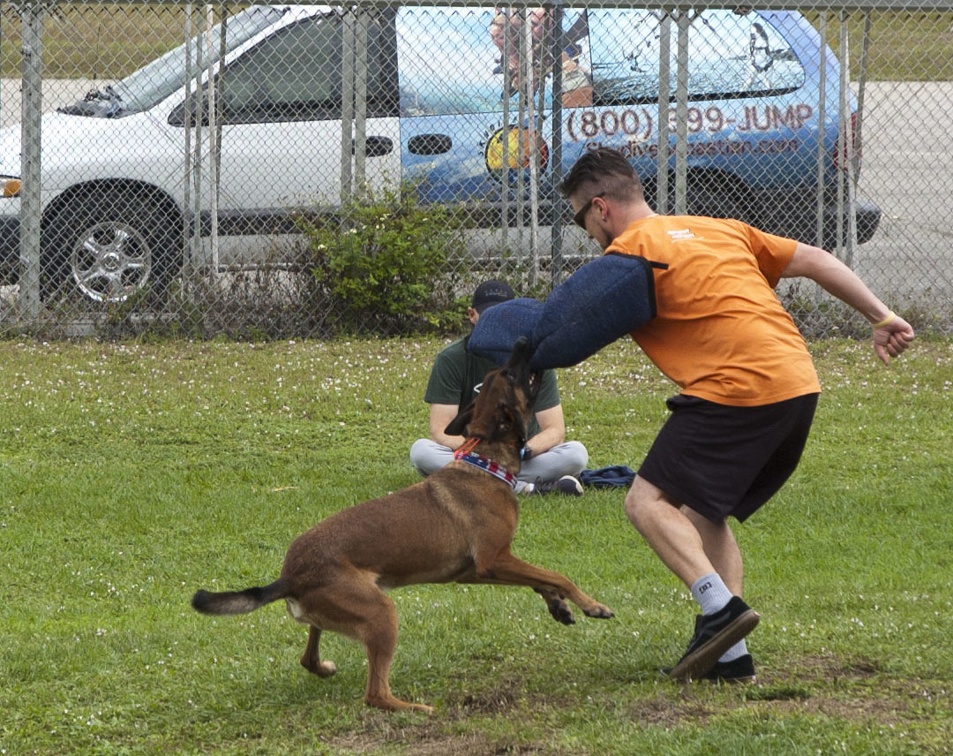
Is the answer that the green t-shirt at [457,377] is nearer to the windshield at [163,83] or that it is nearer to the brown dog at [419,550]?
the brown dog at [419,550]

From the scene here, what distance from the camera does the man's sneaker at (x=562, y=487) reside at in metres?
7.38

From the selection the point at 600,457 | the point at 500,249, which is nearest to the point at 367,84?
the point at 500,249

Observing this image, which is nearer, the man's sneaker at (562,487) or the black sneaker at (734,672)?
the black sneaker at (734,672)

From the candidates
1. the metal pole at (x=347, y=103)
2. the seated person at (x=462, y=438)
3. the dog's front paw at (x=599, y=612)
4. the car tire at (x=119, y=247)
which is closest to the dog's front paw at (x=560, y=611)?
the dog's front paw at (x=599, y=612)

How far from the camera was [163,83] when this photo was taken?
10.5m

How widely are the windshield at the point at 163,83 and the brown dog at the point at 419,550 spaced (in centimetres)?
619

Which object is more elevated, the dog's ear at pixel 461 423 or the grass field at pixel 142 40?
the grass field at pixel 142 40

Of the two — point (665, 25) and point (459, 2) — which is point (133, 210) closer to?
point (459, 2)

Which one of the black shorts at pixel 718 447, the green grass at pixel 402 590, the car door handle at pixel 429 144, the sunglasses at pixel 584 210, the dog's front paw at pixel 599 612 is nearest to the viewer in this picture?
the green grass at pixel 402 590

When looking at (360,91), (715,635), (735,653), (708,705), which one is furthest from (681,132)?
(708,705)

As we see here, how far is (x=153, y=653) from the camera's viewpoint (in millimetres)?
4980

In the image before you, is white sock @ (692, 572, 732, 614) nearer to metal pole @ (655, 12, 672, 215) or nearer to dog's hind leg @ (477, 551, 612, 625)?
dog's hind leg @ (477, 551, 612, 625)

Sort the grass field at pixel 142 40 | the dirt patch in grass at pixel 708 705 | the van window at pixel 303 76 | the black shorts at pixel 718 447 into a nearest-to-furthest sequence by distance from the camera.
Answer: the dirt patch in grass at pixel 708 705, the black shorts at pixel 718 447, the grass field at pixel 142 40, the van window at pixel 303 76

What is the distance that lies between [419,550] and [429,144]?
6273 millimetres
